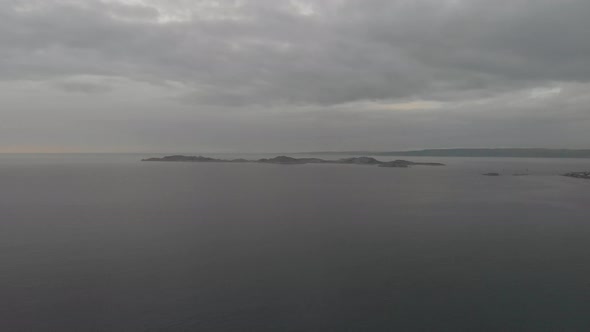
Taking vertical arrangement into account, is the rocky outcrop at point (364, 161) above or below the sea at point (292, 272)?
above

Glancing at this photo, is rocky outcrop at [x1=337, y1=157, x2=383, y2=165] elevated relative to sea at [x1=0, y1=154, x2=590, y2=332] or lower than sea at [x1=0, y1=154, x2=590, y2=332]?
elevated

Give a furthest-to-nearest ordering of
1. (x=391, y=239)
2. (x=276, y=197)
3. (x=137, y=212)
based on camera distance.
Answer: (x=276, y=197) < (x=137, y=212) < (x=391, y=239)

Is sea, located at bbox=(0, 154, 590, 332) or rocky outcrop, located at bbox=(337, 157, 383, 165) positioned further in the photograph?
rocky outcrop, located at bbox=(337, 157, 383, 165)

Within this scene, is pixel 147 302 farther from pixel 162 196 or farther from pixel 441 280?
pixel 162 196

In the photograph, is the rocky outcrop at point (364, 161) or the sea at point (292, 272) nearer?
the sea at point (292, 272)

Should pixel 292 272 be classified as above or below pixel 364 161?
below

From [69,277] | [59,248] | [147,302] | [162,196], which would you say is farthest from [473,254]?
[162,196]

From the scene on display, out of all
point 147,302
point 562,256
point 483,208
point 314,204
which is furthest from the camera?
point 314,204

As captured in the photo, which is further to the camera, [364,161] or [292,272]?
[364,161]

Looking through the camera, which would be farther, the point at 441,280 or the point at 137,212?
the point at 137,212
